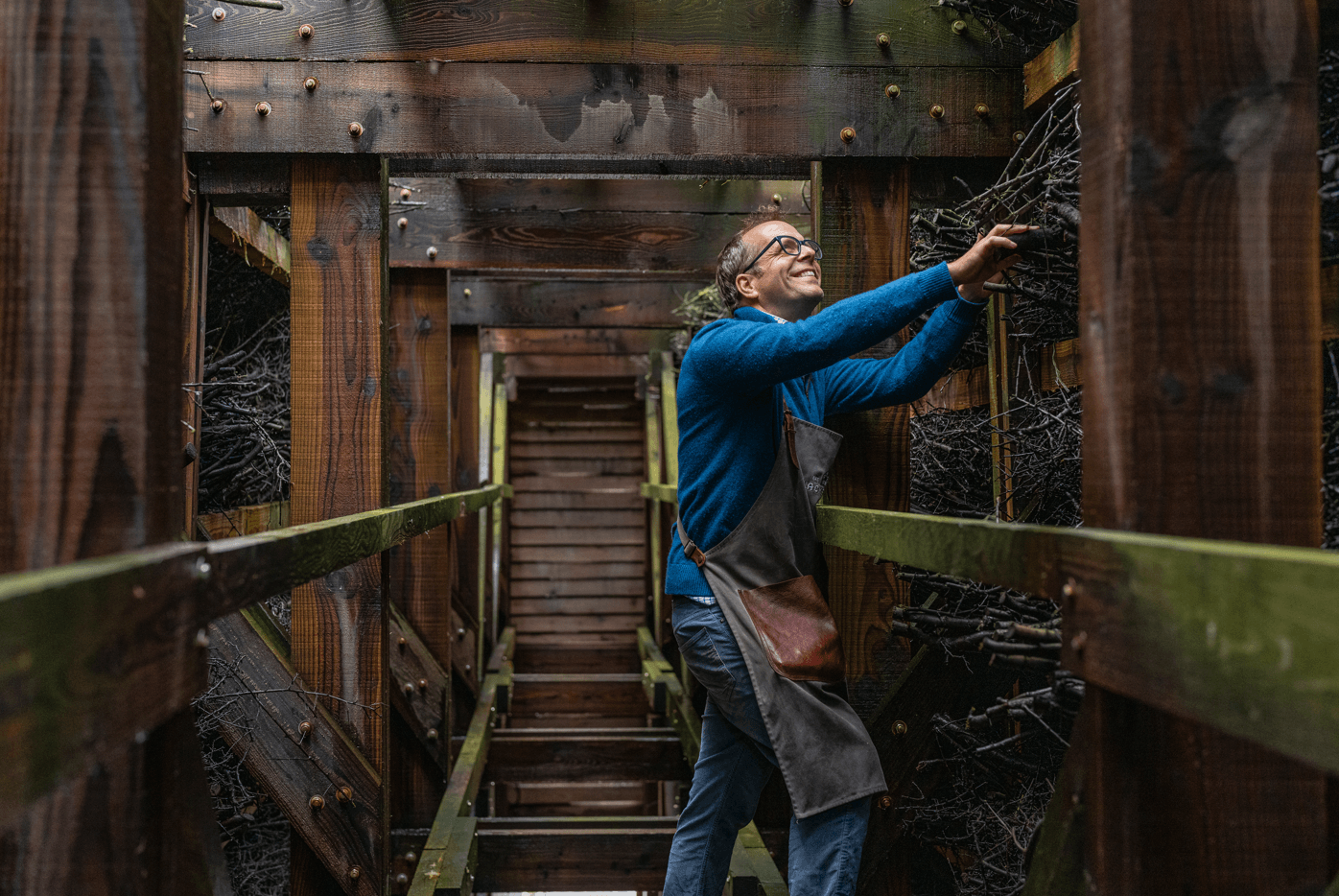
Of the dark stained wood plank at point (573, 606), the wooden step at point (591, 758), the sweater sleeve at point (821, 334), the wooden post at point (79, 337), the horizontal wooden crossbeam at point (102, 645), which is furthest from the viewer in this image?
the dark stained wood plank at point (573, 606)

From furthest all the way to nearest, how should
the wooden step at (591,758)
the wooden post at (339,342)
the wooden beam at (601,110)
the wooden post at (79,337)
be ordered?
the wooden step at (591,758)
the wooden post at (339,342)
the wooden beam at (601,110)
the wooden post at (79,337)

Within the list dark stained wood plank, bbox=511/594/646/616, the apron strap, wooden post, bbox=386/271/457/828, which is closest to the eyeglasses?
the apron strap

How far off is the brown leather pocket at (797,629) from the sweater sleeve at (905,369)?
16.1 inches

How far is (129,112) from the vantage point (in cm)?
104

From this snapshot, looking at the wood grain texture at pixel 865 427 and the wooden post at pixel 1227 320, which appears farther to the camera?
the wood grain texture at pixel 865 427

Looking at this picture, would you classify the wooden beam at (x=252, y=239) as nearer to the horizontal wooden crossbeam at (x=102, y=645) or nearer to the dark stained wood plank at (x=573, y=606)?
the horizontal wooden crossbeam at (x=102, y=645)

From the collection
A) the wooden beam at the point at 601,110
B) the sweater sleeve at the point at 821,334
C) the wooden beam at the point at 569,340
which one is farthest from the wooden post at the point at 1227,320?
the wooden beam at the point at 569,340

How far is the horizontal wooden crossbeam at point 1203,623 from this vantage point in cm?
77

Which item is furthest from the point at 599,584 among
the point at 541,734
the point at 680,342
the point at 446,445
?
the point at 446,445

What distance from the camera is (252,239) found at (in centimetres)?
386

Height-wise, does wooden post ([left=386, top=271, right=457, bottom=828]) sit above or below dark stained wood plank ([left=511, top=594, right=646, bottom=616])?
above

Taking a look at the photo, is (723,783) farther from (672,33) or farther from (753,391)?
(672,33)

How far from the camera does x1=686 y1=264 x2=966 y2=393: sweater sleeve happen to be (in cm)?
187

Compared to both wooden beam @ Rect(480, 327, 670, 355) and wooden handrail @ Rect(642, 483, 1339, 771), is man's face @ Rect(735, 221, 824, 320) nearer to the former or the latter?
wooden handrail @ Rect(642, 483, 1339, 771)
